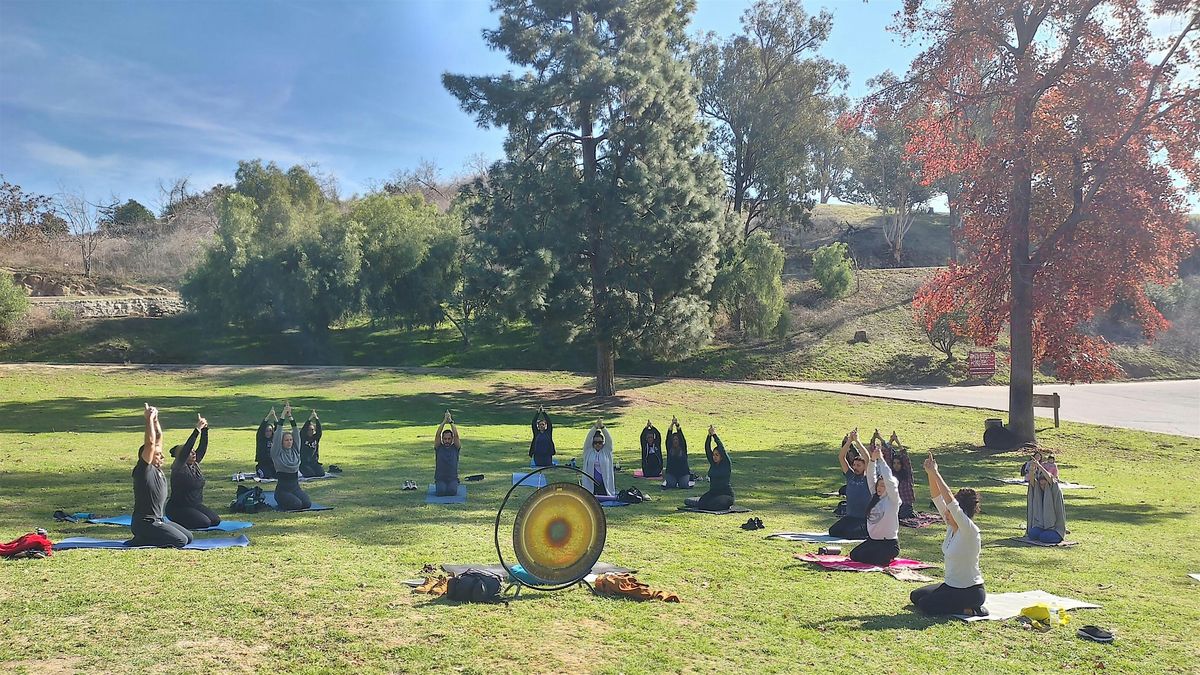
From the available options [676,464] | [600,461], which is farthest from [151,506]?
[676,464]

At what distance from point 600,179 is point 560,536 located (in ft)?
87.1

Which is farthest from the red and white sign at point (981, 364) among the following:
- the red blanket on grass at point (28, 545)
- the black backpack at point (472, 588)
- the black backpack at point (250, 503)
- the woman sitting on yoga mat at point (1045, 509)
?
the red blanket on grass at point (28, 545)

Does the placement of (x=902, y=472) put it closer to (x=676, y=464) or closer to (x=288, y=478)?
(x=676, y=464)

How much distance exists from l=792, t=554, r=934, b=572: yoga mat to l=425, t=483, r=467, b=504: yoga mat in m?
6.61

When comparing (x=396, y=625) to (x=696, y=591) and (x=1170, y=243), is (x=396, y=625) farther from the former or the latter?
(x=1170, y=243)

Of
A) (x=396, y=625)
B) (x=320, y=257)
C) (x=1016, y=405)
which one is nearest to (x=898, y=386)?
(x=1016, y=405)

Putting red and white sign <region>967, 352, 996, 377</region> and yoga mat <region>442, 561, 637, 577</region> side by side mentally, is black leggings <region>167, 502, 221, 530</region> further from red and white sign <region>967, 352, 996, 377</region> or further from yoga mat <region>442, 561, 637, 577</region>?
red and white sign <region>967, 352, 996, 377</region>

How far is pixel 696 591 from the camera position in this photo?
9984 millimetres

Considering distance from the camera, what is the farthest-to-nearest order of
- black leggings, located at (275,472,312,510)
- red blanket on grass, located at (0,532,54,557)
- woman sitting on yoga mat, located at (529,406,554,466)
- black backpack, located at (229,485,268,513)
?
woman sitting on yoga mat, located at (529,406,554,466)
black leggings, located at (275,472,312,510)
black backpack, located at (229,485,268,513)
red blanket on grass, located at (0,532,54,557)

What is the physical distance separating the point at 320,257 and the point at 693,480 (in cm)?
3291

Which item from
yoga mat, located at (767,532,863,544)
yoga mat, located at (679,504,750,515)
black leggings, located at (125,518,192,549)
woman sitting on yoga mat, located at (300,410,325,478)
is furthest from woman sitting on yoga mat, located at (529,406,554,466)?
black leggings, located at (125,518,192,549)

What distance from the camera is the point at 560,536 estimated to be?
962 centimetres

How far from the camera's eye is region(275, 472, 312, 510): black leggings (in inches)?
566

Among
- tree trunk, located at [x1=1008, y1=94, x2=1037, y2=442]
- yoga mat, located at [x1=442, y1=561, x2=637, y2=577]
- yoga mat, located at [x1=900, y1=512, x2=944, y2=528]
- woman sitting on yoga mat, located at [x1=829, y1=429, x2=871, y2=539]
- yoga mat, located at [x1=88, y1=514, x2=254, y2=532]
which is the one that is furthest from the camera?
tree trunk, located at [x1=1008, y1=94, x2=1037, y2=442]
